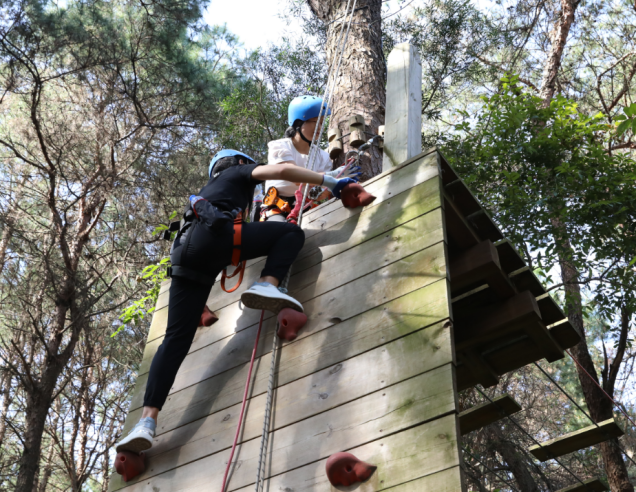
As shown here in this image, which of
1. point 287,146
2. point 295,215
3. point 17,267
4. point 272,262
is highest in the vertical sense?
point 17,267

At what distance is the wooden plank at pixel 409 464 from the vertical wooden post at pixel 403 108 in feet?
4.83

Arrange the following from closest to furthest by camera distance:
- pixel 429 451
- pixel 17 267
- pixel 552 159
Answer: 1. pixel 429 451
2. pixel 552 159
3. pixel 17 267

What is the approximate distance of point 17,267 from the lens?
33.0 ft

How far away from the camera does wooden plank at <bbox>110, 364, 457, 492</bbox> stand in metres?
1.99

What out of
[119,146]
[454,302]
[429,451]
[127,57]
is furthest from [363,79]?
[119,146]

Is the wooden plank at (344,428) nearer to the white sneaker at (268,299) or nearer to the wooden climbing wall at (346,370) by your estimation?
the wooden climbing wall at (346,370)

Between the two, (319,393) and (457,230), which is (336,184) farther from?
(319,393)

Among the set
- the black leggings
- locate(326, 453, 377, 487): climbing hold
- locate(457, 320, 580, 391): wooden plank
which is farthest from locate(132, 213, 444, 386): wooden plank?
locate(457, 320, 580, 391): wooden plank

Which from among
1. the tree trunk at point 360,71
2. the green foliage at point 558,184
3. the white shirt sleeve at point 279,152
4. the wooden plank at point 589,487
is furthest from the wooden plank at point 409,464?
the green foliage at point 558,184

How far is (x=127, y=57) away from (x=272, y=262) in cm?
699

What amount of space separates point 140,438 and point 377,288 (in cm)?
114

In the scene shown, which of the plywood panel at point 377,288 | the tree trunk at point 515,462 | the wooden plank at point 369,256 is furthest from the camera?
the tree trunk at point 515,462

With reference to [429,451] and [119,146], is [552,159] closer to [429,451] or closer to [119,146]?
[429,451]

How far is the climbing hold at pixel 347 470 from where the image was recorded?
1954 mm
